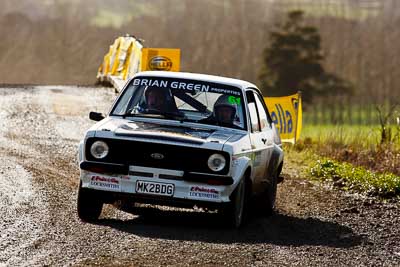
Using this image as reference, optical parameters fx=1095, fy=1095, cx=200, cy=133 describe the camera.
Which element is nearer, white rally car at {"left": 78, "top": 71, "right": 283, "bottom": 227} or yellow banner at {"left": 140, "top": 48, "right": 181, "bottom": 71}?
white rally car at {"left": 78, "top": 71, "right": 283, "bottom": 227}

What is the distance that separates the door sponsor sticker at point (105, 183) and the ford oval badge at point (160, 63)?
556 inches

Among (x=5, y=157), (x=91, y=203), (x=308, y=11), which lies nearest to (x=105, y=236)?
(x=91, y=203)

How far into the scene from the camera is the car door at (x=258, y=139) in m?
12.0

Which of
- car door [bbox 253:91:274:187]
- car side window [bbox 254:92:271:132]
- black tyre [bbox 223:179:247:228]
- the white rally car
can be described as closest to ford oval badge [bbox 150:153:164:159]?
the white rally car

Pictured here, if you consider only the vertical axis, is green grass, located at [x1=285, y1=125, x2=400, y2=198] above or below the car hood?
below

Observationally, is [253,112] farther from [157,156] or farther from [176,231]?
[176,231]

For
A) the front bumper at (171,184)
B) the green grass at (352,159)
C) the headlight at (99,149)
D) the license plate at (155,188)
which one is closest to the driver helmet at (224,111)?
the front bumper at (171,184)

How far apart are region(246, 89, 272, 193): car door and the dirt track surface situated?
52cm

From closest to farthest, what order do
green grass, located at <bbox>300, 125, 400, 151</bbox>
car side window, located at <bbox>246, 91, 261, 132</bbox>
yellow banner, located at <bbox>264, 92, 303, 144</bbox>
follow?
1. car side window, located at <bbox>246, 91, 261, 132</bbox>
2. green grass, located at <bbox>300, 125, 400, 151</bbox>
3. yellow banner, located at <bbox>264, 92, 303, 144</bbox>

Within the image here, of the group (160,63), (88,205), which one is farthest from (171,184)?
(160,63)

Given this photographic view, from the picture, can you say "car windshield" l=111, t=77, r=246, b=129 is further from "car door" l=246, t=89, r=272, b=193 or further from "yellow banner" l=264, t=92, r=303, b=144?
"yellow banner" l=264, t=92, r=303, b=144

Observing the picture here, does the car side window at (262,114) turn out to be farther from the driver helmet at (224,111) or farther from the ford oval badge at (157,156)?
the ford oval badge at (157,156)

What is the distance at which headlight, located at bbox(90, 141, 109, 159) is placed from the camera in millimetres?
11000

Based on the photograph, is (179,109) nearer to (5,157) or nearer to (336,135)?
(5,157)
